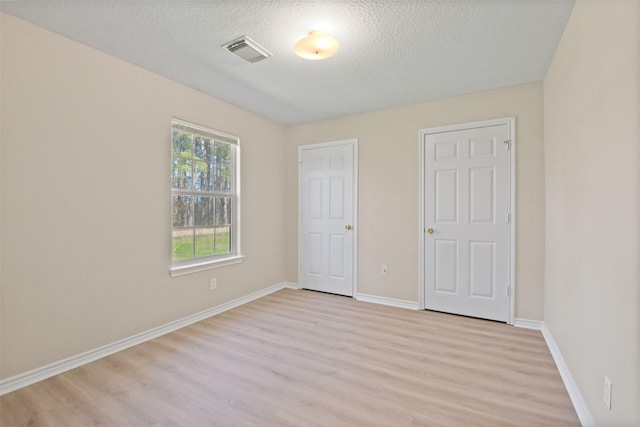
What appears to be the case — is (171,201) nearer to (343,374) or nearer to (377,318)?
(343,374)

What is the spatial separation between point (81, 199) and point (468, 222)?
12.0ft

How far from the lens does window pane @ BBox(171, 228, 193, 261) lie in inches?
115

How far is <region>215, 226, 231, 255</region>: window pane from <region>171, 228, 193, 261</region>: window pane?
36 cm

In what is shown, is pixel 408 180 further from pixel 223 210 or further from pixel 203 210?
pixel 203 210

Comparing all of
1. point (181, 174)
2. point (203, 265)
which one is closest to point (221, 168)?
point (181, 174)

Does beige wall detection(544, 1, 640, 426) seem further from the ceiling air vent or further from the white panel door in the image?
the ceiling air vent

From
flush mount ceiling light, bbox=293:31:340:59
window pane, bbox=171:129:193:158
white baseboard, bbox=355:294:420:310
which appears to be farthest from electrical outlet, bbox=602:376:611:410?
window pane, bbox=171:129:193:158

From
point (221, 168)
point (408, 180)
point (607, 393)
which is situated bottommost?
point (607, 393)

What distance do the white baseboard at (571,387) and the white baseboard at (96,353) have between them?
3152 mm

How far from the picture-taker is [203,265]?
3152mm

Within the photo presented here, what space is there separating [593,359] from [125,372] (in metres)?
2.96

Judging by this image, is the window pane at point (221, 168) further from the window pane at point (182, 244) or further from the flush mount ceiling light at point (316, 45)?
the flush mount ceiling light at point (316, 45)

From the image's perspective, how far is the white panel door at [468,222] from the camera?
303 centimetres

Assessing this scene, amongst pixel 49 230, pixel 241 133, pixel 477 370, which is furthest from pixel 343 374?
pixel 241 133
